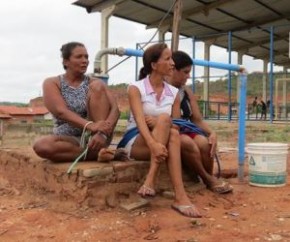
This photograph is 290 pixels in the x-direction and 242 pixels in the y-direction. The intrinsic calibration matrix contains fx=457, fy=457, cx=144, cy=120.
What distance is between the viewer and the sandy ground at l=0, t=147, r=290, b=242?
2674 millimetres

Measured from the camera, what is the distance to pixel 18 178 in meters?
3.90

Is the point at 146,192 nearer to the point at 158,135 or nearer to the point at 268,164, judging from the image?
the point at 158,135

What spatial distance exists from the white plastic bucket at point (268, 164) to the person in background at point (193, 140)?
0.44 metres

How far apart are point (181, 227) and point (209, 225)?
188 mm

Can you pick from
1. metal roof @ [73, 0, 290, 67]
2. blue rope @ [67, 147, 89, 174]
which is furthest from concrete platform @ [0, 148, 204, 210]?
metal roof @ [73, 0, 290, 67]

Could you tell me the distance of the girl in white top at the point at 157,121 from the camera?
298 centimetres

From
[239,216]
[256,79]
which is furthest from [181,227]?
[256,79]

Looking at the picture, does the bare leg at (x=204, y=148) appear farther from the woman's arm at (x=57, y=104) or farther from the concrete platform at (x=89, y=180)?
the woman's arm at (x=57, y=104)

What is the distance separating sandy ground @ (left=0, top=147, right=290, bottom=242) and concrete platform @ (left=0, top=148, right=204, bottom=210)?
0.07 meters

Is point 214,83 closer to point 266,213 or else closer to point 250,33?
point 250,33

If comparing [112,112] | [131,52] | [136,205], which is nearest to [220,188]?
[136,205]

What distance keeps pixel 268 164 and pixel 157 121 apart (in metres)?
1.35

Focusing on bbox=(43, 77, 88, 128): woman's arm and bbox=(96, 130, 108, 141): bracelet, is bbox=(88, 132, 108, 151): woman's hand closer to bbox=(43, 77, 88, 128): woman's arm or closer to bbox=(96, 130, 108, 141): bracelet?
bbox=(96, 130, 108, 141): bracelet

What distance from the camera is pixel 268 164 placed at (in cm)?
395
